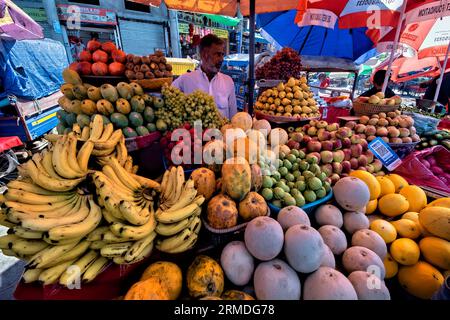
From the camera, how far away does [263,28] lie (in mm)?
7262

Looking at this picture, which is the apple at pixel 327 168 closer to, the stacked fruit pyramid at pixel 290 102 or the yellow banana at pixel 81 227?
the stacked fruit pyramid at pixel 290 102

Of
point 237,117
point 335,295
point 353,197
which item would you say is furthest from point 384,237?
point 237,117

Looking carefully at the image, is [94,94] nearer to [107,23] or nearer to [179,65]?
[179,65]

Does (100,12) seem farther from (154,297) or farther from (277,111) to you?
(154,297)

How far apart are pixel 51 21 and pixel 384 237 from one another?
15541mm

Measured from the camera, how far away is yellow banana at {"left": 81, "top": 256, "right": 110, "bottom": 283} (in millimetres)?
1140

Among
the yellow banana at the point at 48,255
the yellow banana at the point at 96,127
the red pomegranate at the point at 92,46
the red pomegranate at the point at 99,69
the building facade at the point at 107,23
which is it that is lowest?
the yellow banana at the point at 48,255

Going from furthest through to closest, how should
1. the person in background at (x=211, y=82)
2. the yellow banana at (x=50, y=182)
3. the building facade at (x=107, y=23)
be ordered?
1. the building facade at (x=107, y=23)
2. the person in background at (x=211, y=82)
3. the yellow banana at (x=50, y=182)

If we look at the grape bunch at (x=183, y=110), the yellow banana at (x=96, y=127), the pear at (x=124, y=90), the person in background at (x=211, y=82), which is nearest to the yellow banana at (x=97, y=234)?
the yellow banana at (x=96, y=127)

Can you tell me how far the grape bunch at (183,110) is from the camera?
232 cm

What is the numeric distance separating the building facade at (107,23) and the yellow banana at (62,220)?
1409 centimetres

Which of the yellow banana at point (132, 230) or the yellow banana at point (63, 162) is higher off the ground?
the yellow banana at point (63, 162)

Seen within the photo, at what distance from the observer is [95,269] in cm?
120

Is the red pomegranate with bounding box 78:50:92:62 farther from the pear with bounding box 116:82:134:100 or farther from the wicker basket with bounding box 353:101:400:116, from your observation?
the wicker basket with bounding box 353:101:400:116
